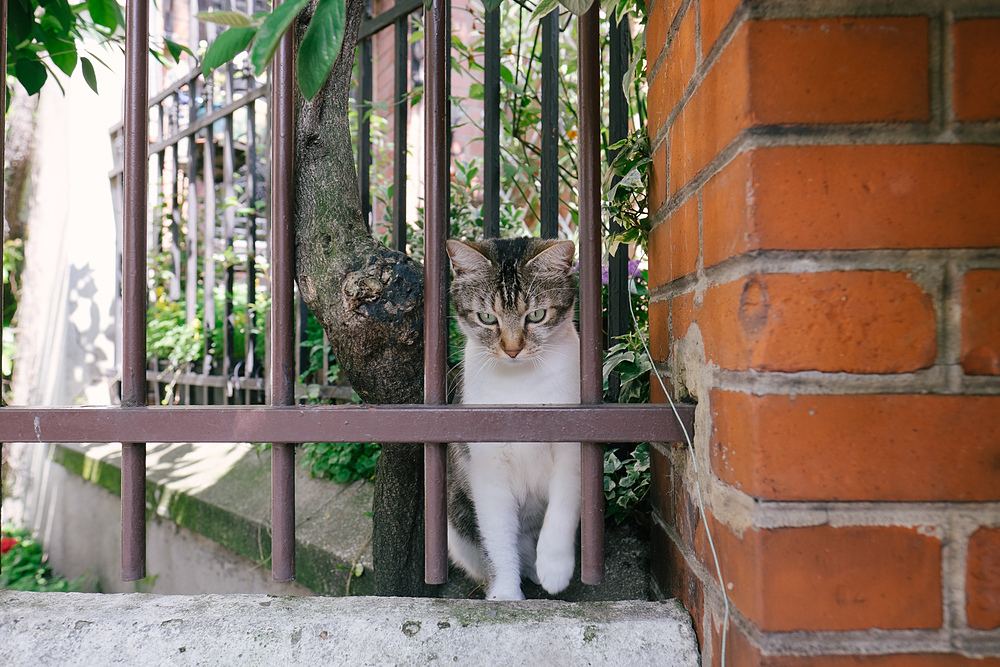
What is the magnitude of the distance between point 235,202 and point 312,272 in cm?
241

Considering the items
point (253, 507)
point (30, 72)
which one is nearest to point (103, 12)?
point (30, 72)

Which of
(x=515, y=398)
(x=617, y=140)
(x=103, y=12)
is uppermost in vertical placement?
(x=103, y=12)

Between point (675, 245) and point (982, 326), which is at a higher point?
point (675, 245)

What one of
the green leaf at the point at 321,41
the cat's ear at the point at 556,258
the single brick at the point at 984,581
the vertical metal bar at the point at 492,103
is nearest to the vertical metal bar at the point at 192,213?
the vertical metal bar at the point at 492,103

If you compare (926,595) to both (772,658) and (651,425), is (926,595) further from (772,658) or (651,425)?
(651,425)

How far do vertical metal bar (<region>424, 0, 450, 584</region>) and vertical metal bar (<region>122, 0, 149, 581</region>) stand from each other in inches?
21.6

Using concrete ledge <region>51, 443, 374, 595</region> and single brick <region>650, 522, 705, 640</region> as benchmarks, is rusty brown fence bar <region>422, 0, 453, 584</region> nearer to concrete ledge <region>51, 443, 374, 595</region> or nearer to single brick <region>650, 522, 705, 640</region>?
single brick <region>650, 522, 705, 640</region>

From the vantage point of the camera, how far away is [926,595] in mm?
744

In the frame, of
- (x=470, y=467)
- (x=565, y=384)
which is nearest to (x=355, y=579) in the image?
(x=470, y=467)

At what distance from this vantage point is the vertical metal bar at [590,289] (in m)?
1.09

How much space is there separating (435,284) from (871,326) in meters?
0.73

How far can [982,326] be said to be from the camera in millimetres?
738

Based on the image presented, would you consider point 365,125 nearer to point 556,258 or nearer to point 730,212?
point 556,258

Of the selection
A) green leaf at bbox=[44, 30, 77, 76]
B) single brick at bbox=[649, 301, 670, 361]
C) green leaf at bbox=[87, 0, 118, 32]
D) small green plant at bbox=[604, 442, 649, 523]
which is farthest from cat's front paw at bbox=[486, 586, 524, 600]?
green leaf at bbox=[44, 30, 77, 76]
